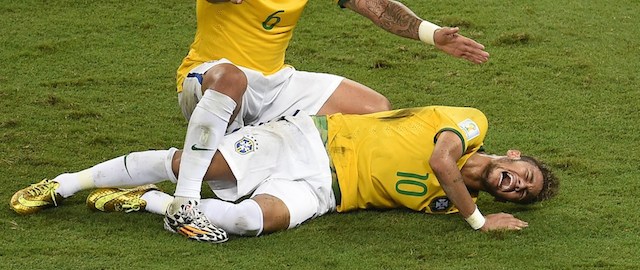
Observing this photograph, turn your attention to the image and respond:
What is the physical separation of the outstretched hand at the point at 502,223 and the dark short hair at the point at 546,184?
8.1 inches

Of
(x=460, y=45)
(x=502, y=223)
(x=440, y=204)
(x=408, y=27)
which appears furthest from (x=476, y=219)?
(x=408, y=27)

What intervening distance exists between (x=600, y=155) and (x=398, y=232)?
126 centimetres

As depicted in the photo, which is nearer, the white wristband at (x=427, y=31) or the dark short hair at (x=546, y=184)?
the dark short hair at (x=546, y=184)

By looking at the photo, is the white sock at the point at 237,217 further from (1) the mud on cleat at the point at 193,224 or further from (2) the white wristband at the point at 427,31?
(2) the white wristband at the point at 427,31

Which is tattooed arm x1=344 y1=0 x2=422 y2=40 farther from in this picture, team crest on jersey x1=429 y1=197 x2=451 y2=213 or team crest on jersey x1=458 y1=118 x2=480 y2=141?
team crest on jersey x1=429 y1=197 x2=451 y2=213

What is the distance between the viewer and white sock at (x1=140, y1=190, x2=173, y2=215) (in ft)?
15.0

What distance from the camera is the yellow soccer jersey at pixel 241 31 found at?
484 cm

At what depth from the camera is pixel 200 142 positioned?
4387 mm

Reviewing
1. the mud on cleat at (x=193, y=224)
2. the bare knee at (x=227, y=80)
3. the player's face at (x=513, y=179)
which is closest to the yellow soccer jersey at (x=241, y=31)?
the bare knee at (x=227, y=80)

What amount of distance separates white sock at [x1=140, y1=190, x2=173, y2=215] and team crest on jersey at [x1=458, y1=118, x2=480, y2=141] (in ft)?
3.72

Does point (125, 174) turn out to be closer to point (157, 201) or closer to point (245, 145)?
point (157, 201)

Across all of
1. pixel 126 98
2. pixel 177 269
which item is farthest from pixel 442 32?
pixel 126 98

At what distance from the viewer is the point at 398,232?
4434 millimetres

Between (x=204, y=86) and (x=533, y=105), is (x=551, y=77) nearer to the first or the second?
(x=533, y=105)
